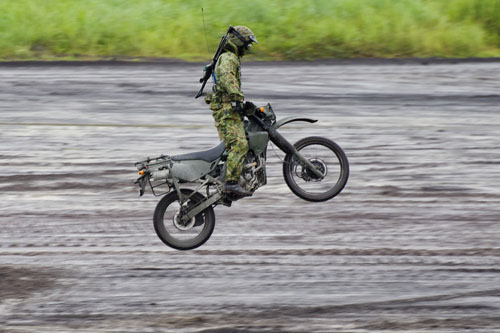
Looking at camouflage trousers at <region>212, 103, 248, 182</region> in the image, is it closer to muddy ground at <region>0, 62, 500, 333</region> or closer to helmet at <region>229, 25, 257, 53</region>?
helmet at <region>229, 25, 257, 53</region>

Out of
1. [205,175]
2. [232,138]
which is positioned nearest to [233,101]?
[232,138]

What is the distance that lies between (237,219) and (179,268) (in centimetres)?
165

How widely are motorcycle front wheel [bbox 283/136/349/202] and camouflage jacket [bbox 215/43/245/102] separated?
1082mm

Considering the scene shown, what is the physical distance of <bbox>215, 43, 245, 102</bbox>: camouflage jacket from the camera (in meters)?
8.63

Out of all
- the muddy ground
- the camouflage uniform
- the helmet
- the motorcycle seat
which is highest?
the helmet

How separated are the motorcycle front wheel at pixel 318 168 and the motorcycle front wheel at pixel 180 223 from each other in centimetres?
124

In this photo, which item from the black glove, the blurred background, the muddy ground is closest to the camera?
the muddy ground

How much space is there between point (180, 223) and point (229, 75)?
1.46m

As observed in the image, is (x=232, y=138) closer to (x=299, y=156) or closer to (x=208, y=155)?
(x=208, y=155)

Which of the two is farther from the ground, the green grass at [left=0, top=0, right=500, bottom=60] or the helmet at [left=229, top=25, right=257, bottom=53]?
the green grass at [left=0, top=0, right=500, bottom=60]

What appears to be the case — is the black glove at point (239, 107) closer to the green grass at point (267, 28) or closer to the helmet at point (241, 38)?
the helmet at point (241, 38)

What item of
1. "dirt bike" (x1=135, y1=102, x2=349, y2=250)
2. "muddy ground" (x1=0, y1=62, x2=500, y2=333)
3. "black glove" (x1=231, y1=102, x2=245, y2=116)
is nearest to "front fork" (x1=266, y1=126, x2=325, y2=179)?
"dirt bike" (x1=135, y1=102, x2=349, y2=250)

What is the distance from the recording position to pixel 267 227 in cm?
934

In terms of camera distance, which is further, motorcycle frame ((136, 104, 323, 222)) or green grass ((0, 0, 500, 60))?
green grass ((0, 0, 500, 60))
